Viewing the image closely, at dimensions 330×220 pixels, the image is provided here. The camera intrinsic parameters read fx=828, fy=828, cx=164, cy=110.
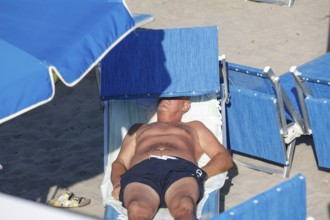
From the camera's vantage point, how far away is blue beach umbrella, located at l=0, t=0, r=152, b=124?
4605mm

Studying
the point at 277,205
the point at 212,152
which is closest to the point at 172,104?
the point at 212,152

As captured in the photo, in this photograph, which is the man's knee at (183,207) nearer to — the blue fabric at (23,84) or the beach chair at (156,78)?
the beach chair at (156,78)

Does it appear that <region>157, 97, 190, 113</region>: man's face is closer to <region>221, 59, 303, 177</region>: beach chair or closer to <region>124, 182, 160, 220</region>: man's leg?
<region>221, 59, 303, 177</region>: beach chair

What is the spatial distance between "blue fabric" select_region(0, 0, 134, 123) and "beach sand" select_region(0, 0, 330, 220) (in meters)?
1.72

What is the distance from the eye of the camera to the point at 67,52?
480 centimetres

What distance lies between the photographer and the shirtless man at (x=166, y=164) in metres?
5.57

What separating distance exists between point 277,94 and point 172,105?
0.86m

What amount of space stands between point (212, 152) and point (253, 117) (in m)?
0.52

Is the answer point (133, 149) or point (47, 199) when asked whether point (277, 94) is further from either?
point (47, 199)

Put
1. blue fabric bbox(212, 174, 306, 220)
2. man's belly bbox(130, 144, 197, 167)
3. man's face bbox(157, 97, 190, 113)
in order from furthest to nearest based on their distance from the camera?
man's face bbox(157, 97, 190, 113) → man's belly bbox(130, 144, 197, 167) → blue fabric bbox(212, 174, 306, 220)

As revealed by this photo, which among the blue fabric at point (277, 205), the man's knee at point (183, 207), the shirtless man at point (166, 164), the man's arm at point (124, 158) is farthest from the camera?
the man's arm at point (124, 158)

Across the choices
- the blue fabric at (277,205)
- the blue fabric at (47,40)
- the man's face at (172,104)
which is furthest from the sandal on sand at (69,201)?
the blue fabric at (277,205)

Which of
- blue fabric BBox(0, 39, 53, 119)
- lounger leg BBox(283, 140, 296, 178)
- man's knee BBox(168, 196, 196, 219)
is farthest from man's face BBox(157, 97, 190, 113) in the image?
blue fabric BBox(0, 39, 53, 119)

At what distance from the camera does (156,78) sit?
6.65m
